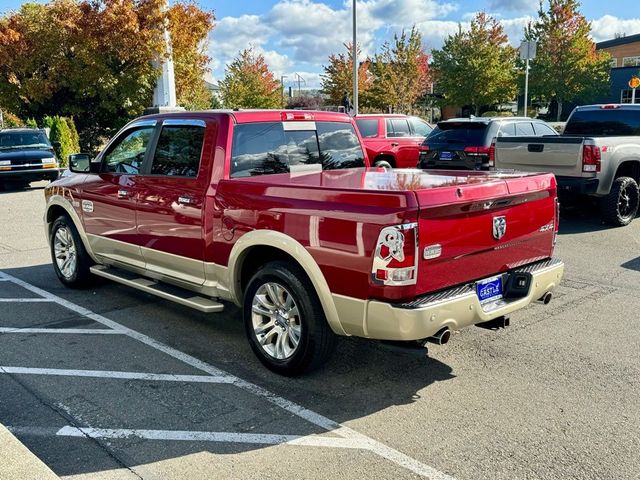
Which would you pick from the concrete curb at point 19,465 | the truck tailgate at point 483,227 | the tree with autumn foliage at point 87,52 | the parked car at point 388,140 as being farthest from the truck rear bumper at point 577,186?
the tree with autumn foliage at point 87,52

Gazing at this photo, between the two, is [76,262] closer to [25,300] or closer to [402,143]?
[25,300]

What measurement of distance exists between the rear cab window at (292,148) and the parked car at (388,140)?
9348mm

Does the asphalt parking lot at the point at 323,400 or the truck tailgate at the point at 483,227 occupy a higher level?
the truck tailgate at the point at 483,227

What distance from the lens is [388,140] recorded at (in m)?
15.5

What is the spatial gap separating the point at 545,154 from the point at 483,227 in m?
6.19

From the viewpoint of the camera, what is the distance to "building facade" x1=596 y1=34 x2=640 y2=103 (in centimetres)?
4459

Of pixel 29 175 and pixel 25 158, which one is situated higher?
pixel 25 158

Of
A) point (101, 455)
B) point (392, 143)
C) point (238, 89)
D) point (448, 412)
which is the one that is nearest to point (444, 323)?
point (448, 412)

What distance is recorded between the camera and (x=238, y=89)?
40.8 metres

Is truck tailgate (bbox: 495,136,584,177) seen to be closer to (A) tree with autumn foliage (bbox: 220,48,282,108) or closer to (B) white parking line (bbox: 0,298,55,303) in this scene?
(B) white parking line (bbox: 0,298,55,303)

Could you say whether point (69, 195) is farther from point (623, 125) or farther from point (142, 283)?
point (623, 125)

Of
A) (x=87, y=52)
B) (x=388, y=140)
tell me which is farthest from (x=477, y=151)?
(x=87, y=52)

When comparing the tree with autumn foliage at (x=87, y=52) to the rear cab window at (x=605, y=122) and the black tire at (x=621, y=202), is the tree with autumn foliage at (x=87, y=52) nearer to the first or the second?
the rear cab window at (x=605, y=122)

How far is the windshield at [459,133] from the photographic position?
11.4 meters
